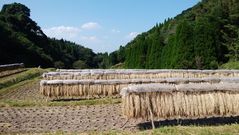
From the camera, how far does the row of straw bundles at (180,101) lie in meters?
14.6

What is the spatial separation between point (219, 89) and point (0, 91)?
17067mm

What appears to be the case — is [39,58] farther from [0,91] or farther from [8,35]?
[0,91]

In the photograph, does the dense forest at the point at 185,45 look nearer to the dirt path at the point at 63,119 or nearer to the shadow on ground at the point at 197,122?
the dirt path at the point at 63,119

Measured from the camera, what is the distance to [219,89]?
50.3 feet

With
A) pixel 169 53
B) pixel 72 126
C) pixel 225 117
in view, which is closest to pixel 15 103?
pixel 72 126

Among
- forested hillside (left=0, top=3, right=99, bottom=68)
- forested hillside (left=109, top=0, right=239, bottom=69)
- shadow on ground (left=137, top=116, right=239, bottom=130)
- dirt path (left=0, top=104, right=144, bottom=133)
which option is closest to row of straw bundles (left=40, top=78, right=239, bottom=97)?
dirt path (left=0, top=104, right=144, bottom=133)

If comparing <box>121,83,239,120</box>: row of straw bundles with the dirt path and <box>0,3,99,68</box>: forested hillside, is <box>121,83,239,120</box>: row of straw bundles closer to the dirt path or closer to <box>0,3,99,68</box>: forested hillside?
the dirt path

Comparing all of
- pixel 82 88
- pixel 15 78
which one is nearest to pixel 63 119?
pixel 82 88

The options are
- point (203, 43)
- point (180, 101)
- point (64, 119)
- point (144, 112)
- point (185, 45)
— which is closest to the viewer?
point (144, 112)

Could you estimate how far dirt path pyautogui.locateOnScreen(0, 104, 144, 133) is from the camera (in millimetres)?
14977

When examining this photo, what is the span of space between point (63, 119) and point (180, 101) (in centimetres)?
473

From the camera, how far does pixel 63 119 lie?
1673 cm

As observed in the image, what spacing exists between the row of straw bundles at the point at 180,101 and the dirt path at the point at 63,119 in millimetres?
965

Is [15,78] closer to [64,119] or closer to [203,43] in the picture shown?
[64,119]
